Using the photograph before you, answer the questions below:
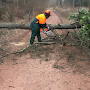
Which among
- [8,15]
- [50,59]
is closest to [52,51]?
[50,59]

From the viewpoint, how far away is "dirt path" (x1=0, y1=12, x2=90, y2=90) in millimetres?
3893

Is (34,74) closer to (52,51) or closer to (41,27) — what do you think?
(52,51)

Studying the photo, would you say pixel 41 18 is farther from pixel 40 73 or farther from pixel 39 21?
pixel 40 73

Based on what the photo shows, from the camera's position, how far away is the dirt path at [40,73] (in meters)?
3.89

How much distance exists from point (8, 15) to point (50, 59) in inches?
423

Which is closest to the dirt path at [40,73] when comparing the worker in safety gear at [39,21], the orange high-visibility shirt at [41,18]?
the worker in safety gear at [39,21]

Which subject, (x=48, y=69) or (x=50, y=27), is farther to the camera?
(x=50, y=27)

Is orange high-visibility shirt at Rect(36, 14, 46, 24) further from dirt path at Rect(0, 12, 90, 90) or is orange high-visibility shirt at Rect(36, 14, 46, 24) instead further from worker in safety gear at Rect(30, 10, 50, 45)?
dirt path at Rect(0, 12, 90, 90)

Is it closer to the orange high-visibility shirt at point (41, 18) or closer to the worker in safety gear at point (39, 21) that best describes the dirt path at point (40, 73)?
the worker in safety gear at point (39, 21)

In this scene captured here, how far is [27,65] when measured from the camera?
17.2 feet

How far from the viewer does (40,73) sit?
4.64 meters

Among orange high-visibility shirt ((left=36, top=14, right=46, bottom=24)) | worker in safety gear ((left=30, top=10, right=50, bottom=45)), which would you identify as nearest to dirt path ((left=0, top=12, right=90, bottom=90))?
worker in safety gear ((left=30, top=10, right=50, bottom=45))

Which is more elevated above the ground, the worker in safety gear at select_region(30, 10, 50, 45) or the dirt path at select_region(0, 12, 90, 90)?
the worker in safety gear at select_region(30, 10, 50, 45)

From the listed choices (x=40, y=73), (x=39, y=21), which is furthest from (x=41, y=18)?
(x=40, y=73)
